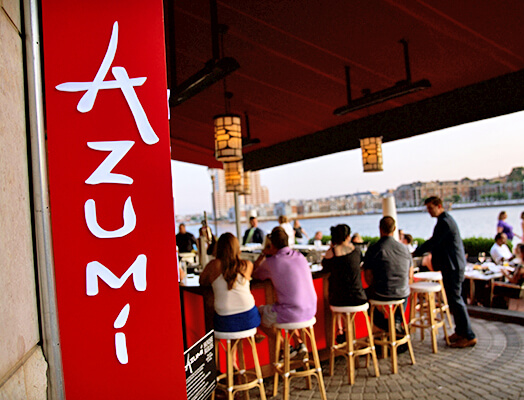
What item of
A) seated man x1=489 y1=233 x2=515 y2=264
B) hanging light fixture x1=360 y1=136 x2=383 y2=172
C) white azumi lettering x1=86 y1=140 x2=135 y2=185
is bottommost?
seated man x1=489 y1=233 x2=515 y2=264

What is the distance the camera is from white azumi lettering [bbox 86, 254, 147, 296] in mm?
1213

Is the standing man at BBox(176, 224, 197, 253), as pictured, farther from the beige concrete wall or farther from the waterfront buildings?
the beige concrete wall

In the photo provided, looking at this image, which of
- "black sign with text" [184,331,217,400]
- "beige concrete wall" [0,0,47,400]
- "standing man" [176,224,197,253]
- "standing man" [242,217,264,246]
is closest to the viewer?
"beige concrete wall" [0,0,47,400]

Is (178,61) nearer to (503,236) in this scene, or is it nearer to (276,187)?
(503,236)

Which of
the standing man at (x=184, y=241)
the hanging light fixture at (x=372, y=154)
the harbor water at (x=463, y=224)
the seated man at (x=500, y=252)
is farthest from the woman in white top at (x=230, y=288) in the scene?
the harbor water at (x=463, y=224)

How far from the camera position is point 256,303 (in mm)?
3904

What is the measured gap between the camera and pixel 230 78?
562cm

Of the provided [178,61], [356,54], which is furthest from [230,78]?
[356,54]

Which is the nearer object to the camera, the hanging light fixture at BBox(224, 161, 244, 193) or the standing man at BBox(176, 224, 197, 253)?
the hanging light fixture at BBox(224, 161, 244, 193)

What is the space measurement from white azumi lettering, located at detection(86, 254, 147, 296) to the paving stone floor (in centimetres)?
280

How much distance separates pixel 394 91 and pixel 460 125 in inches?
59.0

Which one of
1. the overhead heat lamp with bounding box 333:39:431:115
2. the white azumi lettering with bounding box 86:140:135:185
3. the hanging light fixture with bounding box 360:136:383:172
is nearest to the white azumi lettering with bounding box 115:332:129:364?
the white azumi lettering with bounding box 86:140:135:185

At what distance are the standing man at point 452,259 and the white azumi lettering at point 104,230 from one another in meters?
3.91

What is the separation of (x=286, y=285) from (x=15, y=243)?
249 centimetres
